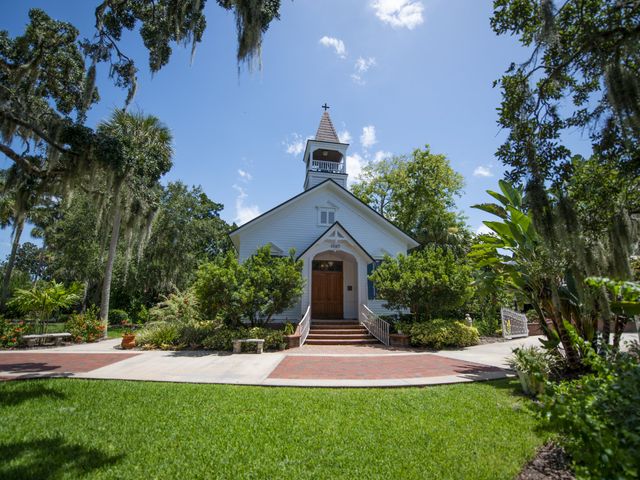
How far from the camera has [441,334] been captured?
11.2 m

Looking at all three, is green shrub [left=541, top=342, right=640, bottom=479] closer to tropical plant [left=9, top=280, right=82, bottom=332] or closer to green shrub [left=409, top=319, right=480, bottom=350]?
green shrub [left=409, top=319, right=480, bottom=350]

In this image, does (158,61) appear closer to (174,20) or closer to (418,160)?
(174,20)

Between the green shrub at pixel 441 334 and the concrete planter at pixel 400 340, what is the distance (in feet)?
0.69

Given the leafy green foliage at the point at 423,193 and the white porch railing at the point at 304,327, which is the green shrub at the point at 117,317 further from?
the leafy green foliage at the point at 423,193

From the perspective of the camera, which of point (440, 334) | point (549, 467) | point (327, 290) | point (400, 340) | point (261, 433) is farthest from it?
point (327, 290)

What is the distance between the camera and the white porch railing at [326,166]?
1845 cm

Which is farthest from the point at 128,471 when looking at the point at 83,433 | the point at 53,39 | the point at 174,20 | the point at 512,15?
the point at 53,39

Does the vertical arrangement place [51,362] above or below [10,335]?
below

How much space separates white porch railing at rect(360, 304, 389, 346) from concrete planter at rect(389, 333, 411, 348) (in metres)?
0.23

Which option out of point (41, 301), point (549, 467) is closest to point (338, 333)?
point (549, 467)

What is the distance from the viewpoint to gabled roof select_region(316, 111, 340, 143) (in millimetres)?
18844

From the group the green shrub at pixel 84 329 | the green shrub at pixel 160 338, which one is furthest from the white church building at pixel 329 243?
the green shrub at pixel 84 329

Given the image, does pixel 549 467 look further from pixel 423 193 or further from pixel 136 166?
pixel 423 193

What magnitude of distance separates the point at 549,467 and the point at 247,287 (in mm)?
8969
